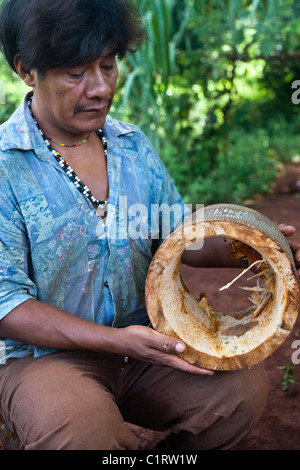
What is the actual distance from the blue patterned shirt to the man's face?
9 cm

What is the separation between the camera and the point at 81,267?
180 centimetres

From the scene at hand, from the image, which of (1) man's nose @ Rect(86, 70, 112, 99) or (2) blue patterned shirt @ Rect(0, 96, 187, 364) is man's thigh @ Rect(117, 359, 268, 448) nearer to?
(2) blue patterned shirt @ Rect(0, 96, 187, 364)

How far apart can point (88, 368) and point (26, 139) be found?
0.73m

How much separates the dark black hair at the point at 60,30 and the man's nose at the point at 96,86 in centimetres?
6

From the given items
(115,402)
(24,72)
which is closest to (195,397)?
(115,402)

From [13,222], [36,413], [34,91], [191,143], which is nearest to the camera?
[36,413]

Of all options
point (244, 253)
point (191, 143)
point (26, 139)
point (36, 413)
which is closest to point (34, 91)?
point (26, 139)

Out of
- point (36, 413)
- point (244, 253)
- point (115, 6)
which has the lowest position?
point (36, 413)

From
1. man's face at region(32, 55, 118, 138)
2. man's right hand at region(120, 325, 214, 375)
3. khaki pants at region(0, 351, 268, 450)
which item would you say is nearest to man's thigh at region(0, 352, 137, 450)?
khaki pants at region(0, 351, 268, 450)

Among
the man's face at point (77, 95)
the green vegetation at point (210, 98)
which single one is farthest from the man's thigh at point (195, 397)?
the green vegetation at point (210, 98)

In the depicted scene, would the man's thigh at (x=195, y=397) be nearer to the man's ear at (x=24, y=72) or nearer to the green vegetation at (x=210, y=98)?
the man's ear at (x=24, y=72)

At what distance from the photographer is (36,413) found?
5.13ft

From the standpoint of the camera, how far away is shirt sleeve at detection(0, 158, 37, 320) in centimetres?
163

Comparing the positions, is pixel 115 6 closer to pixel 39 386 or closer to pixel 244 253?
pixel 244 253
